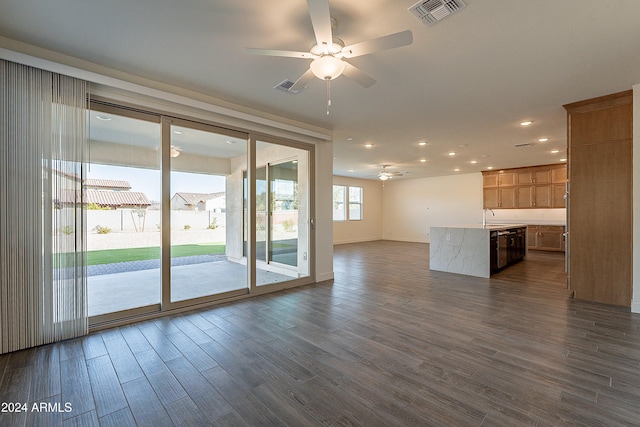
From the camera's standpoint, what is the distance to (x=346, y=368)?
7.07 ft

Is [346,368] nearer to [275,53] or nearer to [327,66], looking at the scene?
[327,66]

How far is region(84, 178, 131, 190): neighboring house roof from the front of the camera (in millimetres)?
2914

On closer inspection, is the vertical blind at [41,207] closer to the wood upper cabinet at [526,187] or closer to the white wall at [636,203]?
the white wall at [636,203]

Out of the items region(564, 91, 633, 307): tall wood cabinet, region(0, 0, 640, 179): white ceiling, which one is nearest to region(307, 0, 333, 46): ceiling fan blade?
region(0, 0, 640, 179): white ceiling

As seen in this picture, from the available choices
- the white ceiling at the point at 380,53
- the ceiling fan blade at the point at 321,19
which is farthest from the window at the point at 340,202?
the ceiling fan blade at the point at 321,19

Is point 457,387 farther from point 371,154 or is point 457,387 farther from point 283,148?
point 371,154

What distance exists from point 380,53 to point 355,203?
916 centimetres

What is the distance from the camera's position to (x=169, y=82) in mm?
3152

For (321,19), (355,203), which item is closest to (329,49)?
(321,19)

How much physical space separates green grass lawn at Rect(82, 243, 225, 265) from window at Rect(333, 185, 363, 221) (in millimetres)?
7222

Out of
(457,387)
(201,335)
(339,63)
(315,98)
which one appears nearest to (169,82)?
(315,98)

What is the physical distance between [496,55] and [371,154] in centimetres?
445

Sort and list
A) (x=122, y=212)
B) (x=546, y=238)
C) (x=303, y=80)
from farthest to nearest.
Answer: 1. (x=546, y=238)
2. (x=122, y=212)
3. (x=303, y=80)

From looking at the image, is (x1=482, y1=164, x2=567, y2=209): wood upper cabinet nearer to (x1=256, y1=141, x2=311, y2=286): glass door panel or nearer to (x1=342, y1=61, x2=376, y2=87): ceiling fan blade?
(x1=256, y1=141, x2=311, y2=286): glass door panel
